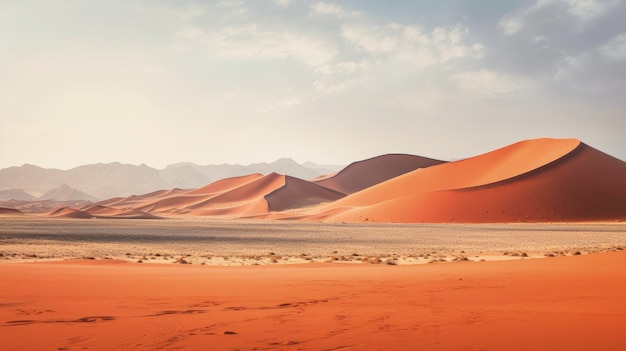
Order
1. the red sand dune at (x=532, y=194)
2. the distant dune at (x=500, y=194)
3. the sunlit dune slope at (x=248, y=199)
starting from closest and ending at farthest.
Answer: the red sand dune at (x=532, y=194) < the distant dune at (x=500, y=194) < the sunlit dune slope at (x=248, y=199)

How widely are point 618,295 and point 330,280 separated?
6.21m

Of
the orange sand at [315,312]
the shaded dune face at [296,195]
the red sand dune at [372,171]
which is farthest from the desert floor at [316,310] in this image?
the red sand dune at [372,171]

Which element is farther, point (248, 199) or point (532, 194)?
point (248, 199)

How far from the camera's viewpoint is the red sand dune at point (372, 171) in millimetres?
154750

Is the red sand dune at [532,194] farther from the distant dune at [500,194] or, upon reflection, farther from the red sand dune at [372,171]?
the red sand dune at [372,171]

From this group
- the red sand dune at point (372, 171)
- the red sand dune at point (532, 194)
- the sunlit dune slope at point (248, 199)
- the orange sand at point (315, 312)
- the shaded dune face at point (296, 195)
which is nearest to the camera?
the orange sand at point (315, 312)

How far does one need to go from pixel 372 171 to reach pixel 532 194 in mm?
85922

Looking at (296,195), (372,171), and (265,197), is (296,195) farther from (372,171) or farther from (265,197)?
(372,171)

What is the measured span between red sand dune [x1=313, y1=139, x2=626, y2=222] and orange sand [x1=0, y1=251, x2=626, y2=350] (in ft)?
205

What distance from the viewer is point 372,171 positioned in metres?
160

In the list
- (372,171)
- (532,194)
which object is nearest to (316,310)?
(532,194)

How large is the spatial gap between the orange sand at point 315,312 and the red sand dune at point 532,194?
6234 centimetres

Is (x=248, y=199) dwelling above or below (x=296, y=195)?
below

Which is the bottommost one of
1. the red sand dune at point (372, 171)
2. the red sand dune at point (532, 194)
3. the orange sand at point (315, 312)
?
the orange sand at point (315, 312)
